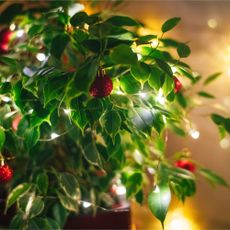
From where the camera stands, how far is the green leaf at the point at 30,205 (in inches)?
35.6

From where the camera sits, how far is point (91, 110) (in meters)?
0.73

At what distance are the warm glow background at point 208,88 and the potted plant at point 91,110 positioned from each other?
1.05 ft

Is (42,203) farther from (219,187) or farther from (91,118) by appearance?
(219,187)

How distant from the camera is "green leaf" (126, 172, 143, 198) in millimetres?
989

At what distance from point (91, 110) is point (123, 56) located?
7.3 inches

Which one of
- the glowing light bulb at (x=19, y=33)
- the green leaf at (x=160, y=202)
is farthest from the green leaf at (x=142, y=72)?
the glowing light bulb at (x=19, y=33)

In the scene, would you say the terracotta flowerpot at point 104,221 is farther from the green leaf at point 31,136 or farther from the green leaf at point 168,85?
the green leaf at point 168,85

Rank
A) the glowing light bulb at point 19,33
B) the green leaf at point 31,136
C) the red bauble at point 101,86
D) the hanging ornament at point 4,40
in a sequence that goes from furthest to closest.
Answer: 1. the hanging ornament at point 4,40
2. the glowing light bulb at point 19,33
3. the green leaf at point 31,136
4. the red bauble at point 101,86

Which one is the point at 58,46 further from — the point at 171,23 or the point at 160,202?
the point at 160,202

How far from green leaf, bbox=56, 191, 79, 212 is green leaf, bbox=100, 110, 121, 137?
0.36 meters

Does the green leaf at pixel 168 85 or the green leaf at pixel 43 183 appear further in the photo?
the green leaf at pixel 43 183

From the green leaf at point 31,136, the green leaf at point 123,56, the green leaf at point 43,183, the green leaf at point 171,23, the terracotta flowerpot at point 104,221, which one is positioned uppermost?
the green leaf at point 123,56

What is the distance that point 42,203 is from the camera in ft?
3.04

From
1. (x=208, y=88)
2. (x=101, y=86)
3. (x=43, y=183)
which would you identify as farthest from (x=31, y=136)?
(x=208, y=88)
